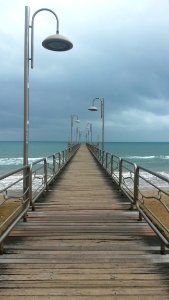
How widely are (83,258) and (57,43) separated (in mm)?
5528

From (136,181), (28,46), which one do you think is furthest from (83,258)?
(28,46)

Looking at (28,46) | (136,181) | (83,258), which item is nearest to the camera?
(83,258)

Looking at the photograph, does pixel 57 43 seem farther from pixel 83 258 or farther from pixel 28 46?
pixel 83 258

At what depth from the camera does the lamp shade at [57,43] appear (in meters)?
8.52

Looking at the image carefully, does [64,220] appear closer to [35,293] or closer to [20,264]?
[20,264]

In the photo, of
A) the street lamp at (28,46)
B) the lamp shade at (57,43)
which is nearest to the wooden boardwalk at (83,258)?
the street lamp at (28,46)

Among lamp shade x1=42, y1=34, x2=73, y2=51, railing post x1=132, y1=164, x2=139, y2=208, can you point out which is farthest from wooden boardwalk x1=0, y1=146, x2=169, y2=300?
lamp shade x1=42, y1=34, x2=73, y2=51

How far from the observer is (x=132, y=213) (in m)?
8.05

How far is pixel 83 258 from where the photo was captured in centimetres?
504

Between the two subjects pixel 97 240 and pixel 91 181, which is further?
pixel 91 181

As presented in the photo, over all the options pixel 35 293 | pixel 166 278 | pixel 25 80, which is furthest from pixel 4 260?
pixel 25 80

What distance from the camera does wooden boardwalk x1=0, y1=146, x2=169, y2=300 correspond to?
4051 millimetres

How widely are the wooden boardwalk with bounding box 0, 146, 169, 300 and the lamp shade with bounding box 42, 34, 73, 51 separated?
395 centimetres

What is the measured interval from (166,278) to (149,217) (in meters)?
2.37
